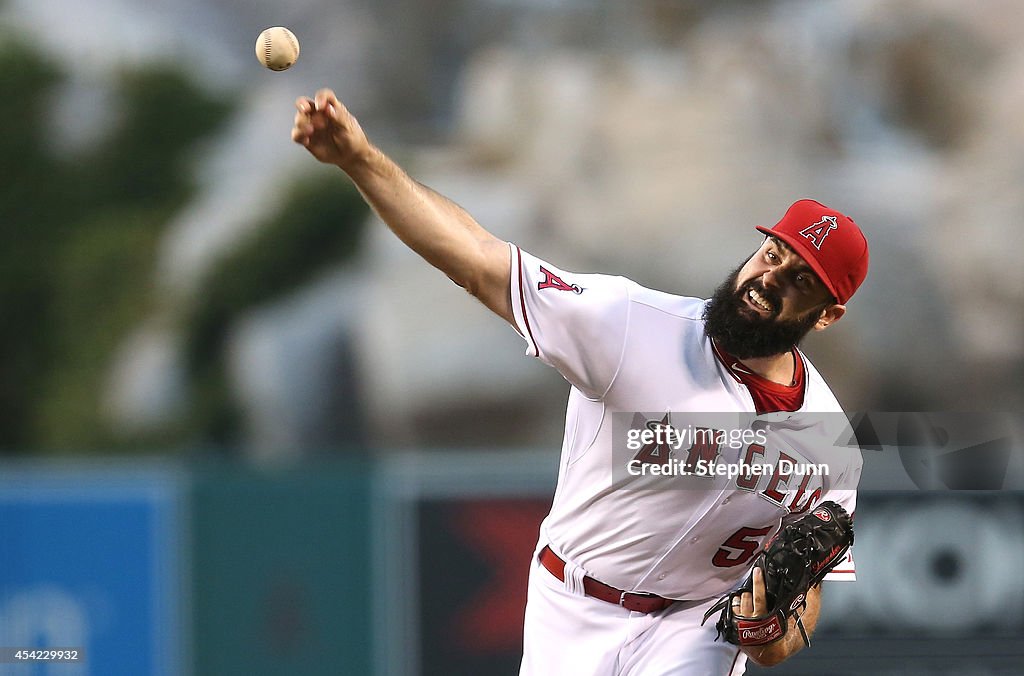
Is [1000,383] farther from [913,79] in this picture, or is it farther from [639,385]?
[639,385]

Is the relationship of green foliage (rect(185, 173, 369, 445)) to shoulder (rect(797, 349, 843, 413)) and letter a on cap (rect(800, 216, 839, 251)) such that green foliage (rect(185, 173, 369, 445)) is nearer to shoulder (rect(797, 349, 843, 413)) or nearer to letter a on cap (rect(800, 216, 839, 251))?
shoulder (rect(797, 349, 843, 413))

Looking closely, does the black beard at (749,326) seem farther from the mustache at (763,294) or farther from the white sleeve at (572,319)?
the white sleeve at (572,319)

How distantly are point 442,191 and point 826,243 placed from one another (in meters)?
5.22

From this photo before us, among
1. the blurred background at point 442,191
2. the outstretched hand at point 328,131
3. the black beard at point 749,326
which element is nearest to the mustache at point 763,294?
the black beard at point 749,326

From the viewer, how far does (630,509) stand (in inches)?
108

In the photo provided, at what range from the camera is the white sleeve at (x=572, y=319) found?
2.50m

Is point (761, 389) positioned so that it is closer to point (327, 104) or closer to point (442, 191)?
point (327, 104)

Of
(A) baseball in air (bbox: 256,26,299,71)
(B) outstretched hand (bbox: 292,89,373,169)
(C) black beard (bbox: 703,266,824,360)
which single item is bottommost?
(C) black beard (bbox: 703,266,824,360)

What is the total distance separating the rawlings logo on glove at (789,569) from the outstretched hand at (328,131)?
122 cm

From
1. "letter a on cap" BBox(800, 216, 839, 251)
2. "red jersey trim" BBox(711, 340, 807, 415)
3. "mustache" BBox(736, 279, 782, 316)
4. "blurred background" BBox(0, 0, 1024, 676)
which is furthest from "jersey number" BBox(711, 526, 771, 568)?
"blurred background" BBox(0, 0, 1024, 676)

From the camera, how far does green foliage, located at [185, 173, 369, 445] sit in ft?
24.0

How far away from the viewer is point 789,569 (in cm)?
262

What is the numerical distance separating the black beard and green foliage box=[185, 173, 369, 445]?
4946 mm
